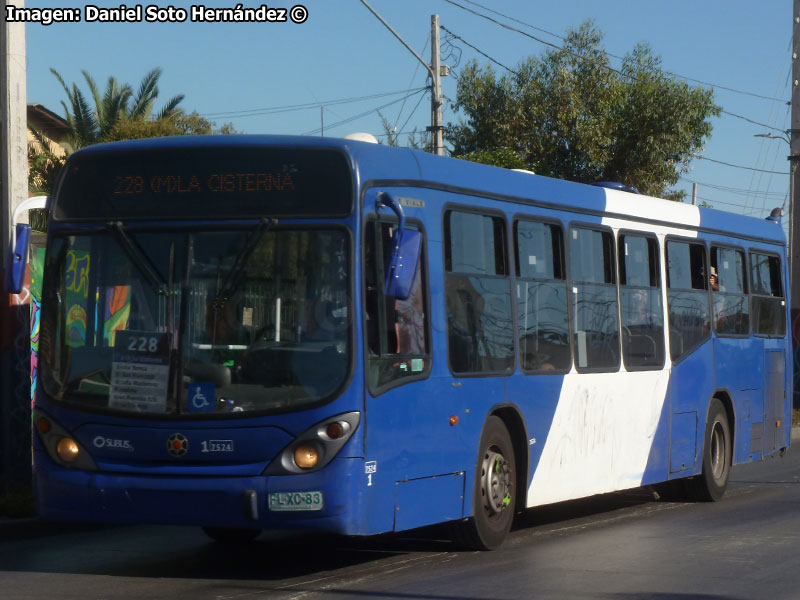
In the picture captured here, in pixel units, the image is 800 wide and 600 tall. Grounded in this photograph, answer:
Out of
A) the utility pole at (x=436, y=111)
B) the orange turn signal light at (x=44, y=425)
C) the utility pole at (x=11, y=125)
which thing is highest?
the utility pole at (x=436, y=111)

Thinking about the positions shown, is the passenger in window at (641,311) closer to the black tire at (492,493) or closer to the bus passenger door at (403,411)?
the black tire at (492,493)

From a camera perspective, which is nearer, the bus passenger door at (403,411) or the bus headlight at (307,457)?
the bus headlight at (307,457)

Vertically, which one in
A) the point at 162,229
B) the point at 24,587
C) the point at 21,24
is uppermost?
the point at 21,24

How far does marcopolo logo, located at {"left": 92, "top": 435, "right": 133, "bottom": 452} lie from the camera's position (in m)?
8.42

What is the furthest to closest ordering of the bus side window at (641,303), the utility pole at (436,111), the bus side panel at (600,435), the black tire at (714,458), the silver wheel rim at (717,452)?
the utility pole at (436,111), the silver wheel rim at (717,452), the black tire at (714,458), the bus side window at (641,303), the bus side panel at (600,435)

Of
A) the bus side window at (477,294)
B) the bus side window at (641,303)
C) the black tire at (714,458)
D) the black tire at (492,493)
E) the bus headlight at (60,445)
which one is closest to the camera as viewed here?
the bus headlight at (60,445)

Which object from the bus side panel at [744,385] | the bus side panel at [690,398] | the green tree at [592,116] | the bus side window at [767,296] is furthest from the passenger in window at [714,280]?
the green tree at [592,116]

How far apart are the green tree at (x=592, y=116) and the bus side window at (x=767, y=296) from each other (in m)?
23.0

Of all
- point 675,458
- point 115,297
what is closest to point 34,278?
point 115,297

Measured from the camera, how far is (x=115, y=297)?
8609 mm

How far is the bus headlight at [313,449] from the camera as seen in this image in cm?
811

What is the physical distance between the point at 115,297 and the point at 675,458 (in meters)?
6.52

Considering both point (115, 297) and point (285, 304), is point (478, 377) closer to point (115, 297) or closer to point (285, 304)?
point (285, 304)

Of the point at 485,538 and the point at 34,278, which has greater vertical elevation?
the point at 34,278
